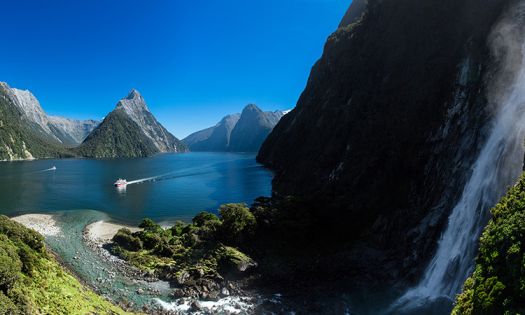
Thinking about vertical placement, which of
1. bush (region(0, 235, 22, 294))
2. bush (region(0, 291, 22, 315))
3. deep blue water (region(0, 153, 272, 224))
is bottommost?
deep blue water (region(0, 153, 272, 224))

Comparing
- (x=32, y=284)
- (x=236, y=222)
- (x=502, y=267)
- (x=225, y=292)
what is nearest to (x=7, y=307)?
(x=32, y=284)

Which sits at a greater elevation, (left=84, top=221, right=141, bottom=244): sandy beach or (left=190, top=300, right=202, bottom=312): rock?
(left=84, top=221, right=141, bottom=244): sandy beach

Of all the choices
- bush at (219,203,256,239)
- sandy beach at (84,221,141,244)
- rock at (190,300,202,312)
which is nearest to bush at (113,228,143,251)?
sandy beach at (84,221,141,244)

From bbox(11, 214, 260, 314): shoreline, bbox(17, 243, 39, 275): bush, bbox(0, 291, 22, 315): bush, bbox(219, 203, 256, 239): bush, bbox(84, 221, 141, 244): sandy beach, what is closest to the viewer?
bbox(0, 291, 22, 315): bush

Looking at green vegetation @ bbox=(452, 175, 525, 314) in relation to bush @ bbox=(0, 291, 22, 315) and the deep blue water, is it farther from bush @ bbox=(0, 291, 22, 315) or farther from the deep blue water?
the deep blue water

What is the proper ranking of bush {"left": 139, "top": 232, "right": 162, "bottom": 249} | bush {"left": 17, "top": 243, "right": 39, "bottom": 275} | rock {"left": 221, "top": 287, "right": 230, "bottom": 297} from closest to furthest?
1. bush {"left": 17, "top": 243, "right": 39, "bottom": 275}
2. rock {"left": 221, "top": 287, "right": 230, "bottom": 297}
3. bush {"left": 139, "top": 232, "right": 162, "bottom": 249}

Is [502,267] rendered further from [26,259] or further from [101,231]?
[101,231]

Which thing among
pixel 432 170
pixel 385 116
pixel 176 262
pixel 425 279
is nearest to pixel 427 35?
pixel 385 116
